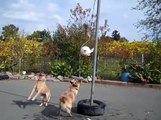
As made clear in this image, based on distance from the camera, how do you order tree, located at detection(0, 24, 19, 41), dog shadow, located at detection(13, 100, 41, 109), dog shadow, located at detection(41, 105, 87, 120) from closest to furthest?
dog shadow, located at detection(41, 105, 87, 120) < dog shadow, located at detection(13, 100, 41, 109) < tree, located at detection(0, 24, 19, 41)

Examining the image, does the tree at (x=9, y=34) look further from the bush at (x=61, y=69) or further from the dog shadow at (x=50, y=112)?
the dog shadow at (x=50, y=112)

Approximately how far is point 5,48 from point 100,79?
325 inches

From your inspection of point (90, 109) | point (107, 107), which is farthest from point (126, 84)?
point (90, 109)

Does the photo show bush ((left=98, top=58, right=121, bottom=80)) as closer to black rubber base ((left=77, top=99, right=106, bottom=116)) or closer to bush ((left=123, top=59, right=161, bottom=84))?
bush ((left=123, top=59, right=161, bottom=84))

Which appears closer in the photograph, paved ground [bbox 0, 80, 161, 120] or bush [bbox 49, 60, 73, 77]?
paved ground [bbox 0, 80, 161, 120]

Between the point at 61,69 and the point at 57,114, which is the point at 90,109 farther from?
the point at 61,69

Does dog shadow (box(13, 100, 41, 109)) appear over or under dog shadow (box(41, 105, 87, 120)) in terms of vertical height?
over

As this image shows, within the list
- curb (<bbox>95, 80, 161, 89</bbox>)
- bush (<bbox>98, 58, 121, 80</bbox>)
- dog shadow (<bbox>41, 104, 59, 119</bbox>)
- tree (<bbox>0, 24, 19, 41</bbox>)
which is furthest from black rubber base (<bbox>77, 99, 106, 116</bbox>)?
tree (<bbox>0, 24, 19, 41</bbox>)

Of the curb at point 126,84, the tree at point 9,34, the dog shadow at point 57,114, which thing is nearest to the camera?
the dog shadow at point 57,114

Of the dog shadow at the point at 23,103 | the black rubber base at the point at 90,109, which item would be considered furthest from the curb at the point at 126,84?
the black rubber base at the point at 90,109

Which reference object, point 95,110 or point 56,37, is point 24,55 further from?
point 95,110

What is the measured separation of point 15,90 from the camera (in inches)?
583

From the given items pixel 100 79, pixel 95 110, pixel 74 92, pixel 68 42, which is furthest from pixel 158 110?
pixel 68 42

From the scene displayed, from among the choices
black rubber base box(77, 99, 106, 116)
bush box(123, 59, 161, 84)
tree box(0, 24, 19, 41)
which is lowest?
black rubber base box(77, 99, 106, 116)
